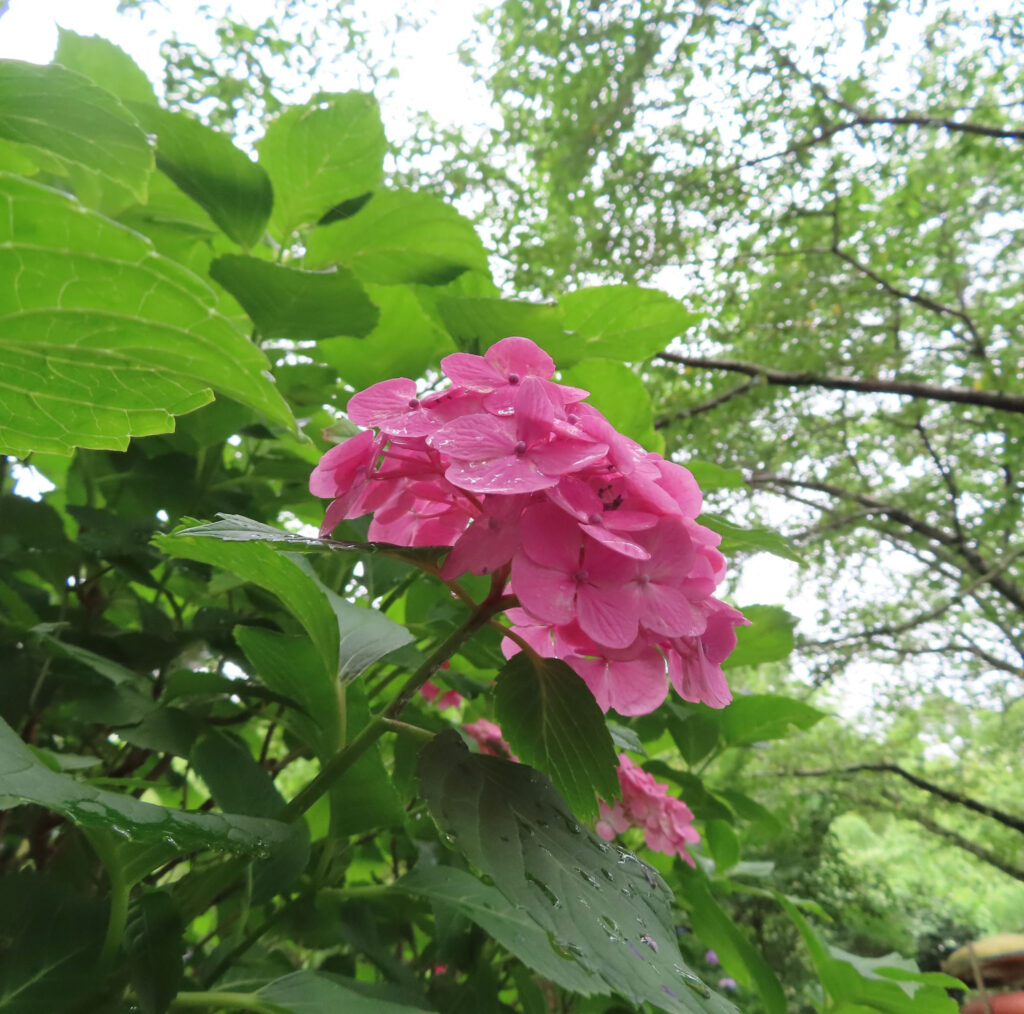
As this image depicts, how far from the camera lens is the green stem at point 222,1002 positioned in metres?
0.32

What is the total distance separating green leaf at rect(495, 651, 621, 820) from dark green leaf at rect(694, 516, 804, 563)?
107 millimetres

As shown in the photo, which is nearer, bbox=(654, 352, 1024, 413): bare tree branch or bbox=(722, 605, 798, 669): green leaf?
bbox=(722, 605, 798, 669): green leaf

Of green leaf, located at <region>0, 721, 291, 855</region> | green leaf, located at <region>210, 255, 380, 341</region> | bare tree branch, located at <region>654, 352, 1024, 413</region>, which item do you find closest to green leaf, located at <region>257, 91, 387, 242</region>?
green leaf, located at <region>210, 255, 380, 341</region>

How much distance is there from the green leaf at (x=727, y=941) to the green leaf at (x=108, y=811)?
1.42 feet

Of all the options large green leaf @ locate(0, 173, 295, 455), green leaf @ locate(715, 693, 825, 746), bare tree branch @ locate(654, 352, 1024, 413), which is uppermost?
bare tree branch @ locate(654, 352, 1024, 413)

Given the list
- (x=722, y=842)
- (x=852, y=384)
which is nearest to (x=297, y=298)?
(x=722, y=842)

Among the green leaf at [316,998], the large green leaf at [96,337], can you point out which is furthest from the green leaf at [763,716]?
the large green leaf at [96,337]

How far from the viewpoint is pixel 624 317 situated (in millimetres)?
545

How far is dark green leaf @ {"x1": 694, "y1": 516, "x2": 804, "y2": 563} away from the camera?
360 mm

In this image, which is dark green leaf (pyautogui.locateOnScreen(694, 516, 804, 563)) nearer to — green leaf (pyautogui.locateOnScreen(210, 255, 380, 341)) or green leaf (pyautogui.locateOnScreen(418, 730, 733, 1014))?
green leaf (pyautogui.locateOnScreen(418, 730, 733, 1014))

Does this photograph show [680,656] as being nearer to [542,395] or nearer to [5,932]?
[542,395]

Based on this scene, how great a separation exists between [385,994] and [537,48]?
2.05 metres

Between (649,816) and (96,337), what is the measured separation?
0.57 meters

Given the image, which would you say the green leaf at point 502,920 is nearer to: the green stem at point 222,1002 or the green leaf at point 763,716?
the green stem at point 222,1002
